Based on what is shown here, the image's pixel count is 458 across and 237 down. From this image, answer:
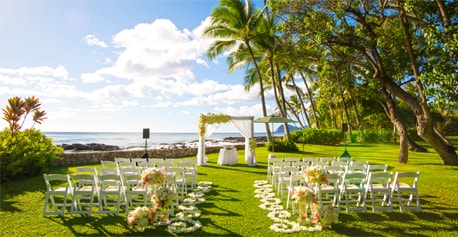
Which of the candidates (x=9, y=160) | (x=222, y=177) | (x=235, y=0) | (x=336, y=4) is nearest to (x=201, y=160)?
(x=222, y=177)

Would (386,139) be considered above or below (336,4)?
below

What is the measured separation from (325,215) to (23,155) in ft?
31.8

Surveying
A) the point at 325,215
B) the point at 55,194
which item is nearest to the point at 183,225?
the point at 325,215

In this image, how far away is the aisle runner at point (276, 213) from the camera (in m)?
4.81

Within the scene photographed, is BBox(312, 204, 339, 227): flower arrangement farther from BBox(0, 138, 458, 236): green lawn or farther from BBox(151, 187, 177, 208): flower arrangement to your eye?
A: BBox(151, 187, 177, 208): flower arrangement

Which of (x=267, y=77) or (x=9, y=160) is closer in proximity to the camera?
(x=9, y=160)

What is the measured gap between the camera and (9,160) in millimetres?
9203

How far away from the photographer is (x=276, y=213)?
5688 millimetres

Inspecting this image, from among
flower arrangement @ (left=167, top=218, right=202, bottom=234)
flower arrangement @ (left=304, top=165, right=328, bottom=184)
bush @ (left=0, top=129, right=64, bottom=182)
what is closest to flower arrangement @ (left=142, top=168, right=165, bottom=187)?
flower arrangement @ (left=167, top=218, right=202, bottom=234)

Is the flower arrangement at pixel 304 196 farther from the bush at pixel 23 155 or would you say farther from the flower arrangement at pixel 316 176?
the bush at pixel 23 155

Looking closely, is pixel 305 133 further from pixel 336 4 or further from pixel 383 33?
pixel 336 4

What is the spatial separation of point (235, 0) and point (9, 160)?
1430 centimetres

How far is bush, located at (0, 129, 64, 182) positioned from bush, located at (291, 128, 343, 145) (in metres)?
18.5

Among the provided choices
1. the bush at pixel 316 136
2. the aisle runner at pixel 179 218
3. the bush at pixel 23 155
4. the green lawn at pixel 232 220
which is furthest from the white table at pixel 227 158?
the bush at pixel 316 136
